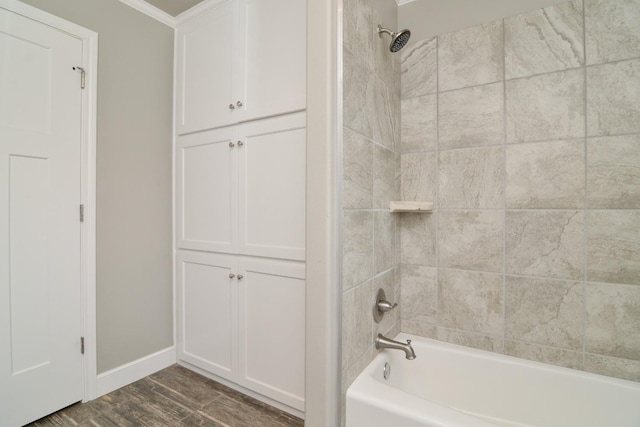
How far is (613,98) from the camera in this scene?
45.3 inches

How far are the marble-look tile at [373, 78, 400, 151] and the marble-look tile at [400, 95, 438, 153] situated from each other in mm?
49

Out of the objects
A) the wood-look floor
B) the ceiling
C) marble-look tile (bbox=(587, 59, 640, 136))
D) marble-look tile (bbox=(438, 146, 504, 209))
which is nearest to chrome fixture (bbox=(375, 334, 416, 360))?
the wood-look floor

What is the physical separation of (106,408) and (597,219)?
2581 mm

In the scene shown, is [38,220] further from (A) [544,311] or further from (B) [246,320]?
(A) [544,311]

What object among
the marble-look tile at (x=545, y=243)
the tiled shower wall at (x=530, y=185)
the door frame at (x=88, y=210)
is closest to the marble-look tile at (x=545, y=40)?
the tiled shower wall at (x=530, y=185)

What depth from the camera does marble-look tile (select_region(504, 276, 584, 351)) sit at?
1221 millimetres

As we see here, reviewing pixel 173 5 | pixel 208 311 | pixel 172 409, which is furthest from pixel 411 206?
pixel 173 5

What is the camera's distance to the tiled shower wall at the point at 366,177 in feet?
3.52

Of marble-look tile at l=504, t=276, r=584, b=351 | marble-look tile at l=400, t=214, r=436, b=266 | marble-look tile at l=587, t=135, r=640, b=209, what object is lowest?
marble-look tile at l=504, t=276, r=584, b=351

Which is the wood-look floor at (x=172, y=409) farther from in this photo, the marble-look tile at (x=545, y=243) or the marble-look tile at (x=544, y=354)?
the marble-look tile at (x=545, y=243)

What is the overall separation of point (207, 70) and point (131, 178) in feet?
2.80

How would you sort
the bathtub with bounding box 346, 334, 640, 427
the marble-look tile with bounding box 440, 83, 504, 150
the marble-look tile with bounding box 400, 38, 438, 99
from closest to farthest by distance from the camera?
the bathtub with bounding box 346, 334, 640, 427 < the marble-look tile with bounding box 440, 83, 504, 150 < the marble-look tile with bounding box 400, 38, 438, 99

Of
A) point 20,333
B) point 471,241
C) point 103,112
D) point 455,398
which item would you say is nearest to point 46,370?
point 20,333

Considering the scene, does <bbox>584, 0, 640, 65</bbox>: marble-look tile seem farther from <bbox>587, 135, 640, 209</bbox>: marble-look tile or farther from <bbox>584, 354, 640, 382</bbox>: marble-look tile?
<bbox>584, 354, 640, 382</bbox>: marble-look tile
